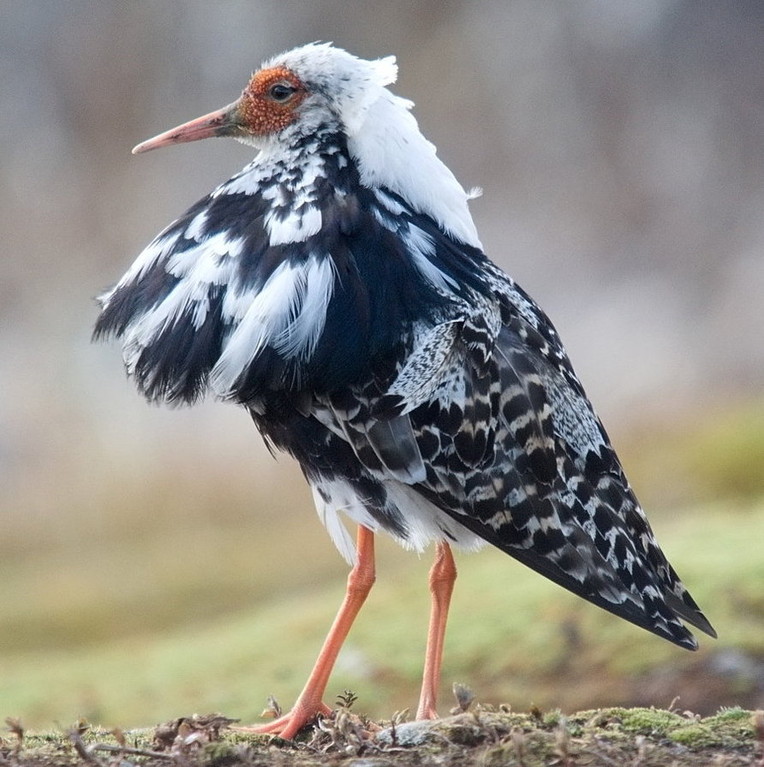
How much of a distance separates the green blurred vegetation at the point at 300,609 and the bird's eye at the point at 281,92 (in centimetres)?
403

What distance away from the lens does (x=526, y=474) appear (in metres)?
5.56

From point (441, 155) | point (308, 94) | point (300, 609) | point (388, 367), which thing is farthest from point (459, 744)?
point (441, 155)

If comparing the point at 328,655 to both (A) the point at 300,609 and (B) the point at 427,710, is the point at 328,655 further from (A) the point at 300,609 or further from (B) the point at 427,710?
(A) the point at 300,609

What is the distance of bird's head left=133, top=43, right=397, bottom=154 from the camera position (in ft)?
19.5

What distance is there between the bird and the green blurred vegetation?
2593 mm

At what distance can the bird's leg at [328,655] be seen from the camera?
5.52 meters

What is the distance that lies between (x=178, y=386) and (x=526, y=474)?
1.57 metres

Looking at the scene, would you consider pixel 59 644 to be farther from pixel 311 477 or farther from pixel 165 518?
pixel 311 477

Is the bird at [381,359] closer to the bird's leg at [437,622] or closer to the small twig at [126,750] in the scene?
the bird's leg at [437,622]

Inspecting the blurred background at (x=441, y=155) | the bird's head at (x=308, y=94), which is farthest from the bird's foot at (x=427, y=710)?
the blurred background at (x=441, y=155)

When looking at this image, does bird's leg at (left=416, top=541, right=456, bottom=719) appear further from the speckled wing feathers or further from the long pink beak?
the long pink beak

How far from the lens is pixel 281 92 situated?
610 cm

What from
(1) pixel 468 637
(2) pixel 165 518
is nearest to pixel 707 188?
(2) pixel 165 518

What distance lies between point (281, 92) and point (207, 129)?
54 cm
